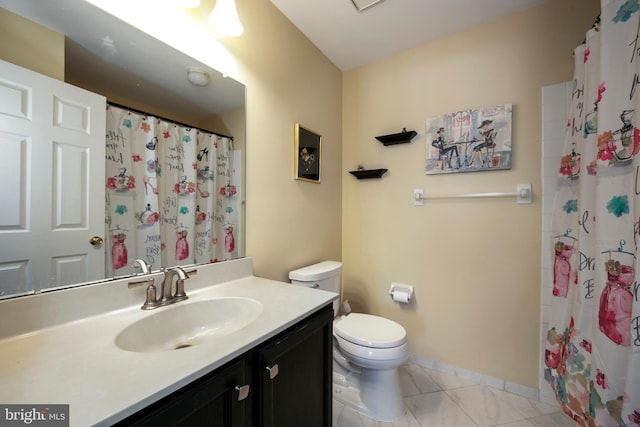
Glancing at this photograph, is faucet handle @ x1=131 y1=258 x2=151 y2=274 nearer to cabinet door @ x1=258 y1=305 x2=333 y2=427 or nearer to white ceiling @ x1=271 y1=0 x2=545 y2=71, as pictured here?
cabinet door @ x1=258 y1=305 x2=333 y2=427

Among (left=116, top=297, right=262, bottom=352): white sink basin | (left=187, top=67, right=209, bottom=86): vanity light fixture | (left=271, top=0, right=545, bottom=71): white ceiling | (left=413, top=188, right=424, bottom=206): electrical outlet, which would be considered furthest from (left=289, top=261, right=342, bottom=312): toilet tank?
(left=271, top=0, right=545, bottom=71): white ceiling

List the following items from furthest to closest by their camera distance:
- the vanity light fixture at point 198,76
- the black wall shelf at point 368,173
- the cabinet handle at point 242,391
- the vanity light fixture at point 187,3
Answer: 1. the black wall shelf at point 368,173
2. the vanity light fixture at point 198,76
3. the vanity light fixture at point 187,3
4. the cabinet handle at point 242,391

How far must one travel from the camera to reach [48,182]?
73cm

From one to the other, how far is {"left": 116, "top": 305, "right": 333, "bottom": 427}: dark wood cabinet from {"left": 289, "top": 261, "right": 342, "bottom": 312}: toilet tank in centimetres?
45

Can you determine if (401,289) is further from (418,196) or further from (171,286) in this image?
(171,286)

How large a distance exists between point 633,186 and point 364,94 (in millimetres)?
1671

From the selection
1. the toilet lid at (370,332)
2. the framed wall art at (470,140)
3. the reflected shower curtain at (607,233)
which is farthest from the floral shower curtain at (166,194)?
the reflected shower curtain at (607,233)

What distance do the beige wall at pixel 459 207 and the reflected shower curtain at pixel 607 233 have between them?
33 cm

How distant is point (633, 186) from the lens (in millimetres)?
808

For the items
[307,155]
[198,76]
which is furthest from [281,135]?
[198,76]

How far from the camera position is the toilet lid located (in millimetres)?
1304

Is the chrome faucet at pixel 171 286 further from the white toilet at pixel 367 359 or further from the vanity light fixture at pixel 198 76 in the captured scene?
the vanity light fixture at pixel 198 76

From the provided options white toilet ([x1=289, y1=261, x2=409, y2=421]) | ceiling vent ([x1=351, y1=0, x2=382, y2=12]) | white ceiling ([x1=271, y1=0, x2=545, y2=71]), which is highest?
white ceiling ([x1=271, y1=0, x2=545, y2=71])

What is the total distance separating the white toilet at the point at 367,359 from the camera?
130 centimetres
